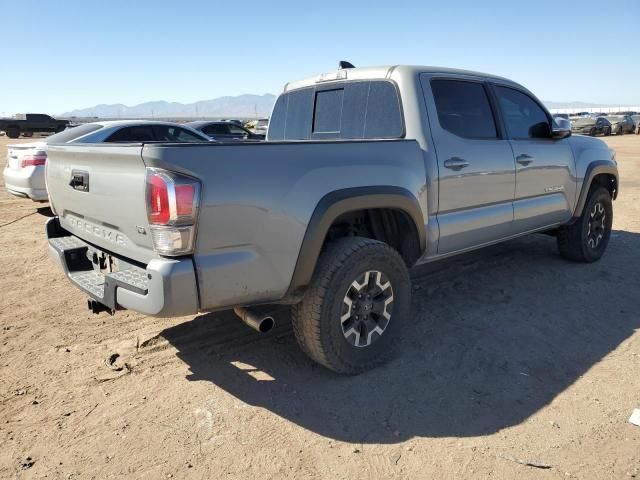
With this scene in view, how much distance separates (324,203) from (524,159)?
246cm

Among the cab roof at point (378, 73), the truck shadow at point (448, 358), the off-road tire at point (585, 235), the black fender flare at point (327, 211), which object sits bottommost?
the truck shadow at point (448, 358)

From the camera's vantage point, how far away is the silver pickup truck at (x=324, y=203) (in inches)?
99.0

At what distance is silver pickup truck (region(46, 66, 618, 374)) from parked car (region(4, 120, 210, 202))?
470cm

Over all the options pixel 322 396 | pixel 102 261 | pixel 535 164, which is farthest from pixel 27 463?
pixel 535 164

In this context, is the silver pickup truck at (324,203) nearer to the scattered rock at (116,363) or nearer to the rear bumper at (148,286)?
the rear bumper at (148,286)

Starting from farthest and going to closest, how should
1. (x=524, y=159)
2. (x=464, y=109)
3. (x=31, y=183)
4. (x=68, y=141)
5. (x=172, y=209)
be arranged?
(x=68, y=141) < (x=31, y=183) < (x=524, y=159) < (x=464, y=109) < (x=172, y=209)

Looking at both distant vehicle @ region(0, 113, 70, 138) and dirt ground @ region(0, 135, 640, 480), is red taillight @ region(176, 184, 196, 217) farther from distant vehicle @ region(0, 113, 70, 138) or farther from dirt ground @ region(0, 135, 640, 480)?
distant vehicle @ region(0, 113, 70, 138)

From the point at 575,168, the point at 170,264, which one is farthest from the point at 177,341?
the point at 575,168

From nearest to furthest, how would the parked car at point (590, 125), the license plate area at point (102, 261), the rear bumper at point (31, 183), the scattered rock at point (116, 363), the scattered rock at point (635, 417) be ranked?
the scattered rock at point (635, 417)
the license plate area at point (102, 261)
the scattered rock at point (116, 363)
the rear bumper at point (31, 183)
the parked car at point (590, 125)

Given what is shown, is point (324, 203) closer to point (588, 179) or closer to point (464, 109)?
point (464, 109)

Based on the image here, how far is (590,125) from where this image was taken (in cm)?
3372

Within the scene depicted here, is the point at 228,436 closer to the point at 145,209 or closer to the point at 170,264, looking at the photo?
the point at 170,264

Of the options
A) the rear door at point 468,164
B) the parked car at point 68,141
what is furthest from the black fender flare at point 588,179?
the parked car at point 68,141

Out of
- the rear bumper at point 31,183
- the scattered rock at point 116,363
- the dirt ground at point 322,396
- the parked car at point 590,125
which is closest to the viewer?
the dirt ground at point 322,396
